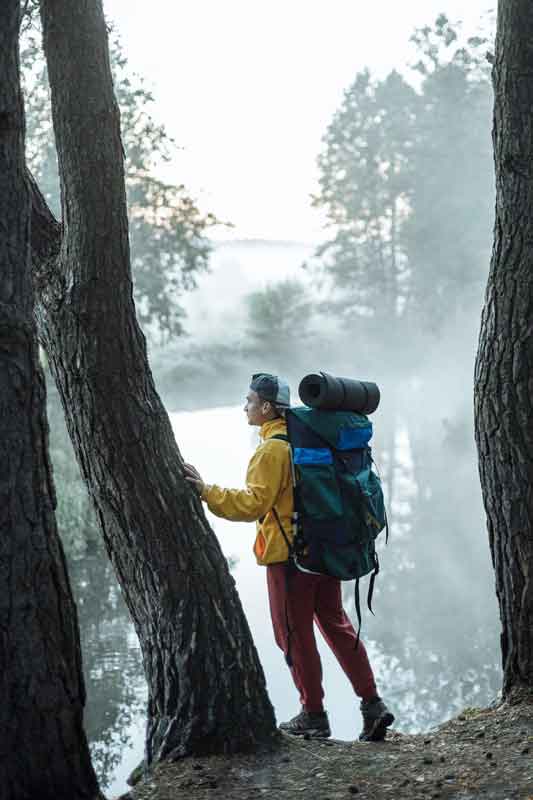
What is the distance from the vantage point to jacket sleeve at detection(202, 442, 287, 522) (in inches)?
179

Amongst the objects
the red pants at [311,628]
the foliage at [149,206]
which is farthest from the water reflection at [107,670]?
the foliage at [149,206]

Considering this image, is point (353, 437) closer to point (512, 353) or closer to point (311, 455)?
point (311, 455)

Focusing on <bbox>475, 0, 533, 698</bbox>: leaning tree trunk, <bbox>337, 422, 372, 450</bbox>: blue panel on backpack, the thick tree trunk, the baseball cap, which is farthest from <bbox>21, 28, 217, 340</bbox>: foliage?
the thick tree trunk

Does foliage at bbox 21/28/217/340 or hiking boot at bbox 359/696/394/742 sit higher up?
foliage at bbox 21/28/217/340

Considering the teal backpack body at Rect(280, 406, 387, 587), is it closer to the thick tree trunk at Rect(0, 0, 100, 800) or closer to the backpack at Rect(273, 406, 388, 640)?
the backpack at Rect(273, 406, 388, 640)

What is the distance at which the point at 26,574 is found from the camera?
3.28 metres

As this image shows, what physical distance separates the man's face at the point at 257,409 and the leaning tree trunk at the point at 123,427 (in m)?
0.50

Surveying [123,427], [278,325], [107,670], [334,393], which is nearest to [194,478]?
[123,427]

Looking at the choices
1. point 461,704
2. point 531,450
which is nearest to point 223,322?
point 461,704

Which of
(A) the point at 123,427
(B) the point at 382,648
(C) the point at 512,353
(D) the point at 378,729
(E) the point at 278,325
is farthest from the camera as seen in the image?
(E) the point at 278,325

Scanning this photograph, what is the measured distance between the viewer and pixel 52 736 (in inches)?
129

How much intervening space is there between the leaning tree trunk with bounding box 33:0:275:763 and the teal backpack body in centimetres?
44

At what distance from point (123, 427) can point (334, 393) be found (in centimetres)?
97

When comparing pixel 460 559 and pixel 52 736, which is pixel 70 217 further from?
pixel 460 559
